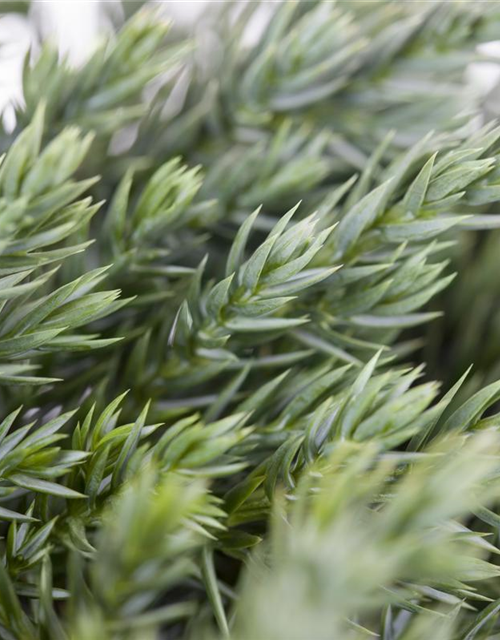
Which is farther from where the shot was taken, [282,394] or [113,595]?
[282,394]

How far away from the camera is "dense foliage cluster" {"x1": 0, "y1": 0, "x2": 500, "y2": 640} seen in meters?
0.23

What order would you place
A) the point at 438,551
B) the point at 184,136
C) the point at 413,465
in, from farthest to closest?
1. the point at 184,136
2. the point at 413,465
3. the point at 438,551

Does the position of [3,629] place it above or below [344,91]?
below

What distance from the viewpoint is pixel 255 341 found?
36 centimetres

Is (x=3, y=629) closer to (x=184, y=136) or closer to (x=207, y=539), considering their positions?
(x=207, y=539)

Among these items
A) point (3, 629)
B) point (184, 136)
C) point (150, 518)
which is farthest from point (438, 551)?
point (184, 136)

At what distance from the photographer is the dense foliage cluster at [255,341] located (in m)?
0.23

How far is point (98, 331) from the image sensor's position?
0.38 m

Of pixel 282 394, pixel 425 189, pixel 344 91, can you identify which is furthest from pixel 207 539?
pixel 344 91

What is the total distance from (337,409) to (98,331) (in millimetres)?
146

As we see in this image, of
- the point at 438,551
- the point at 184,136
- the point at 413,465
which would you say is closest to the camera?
the point at 438,551

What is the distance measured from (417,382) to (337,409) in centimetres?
17

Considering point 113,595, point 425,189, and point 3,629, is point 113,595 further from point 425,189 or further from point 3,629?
point 425,189

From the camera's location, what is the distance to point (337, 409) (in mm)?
Result: 291
